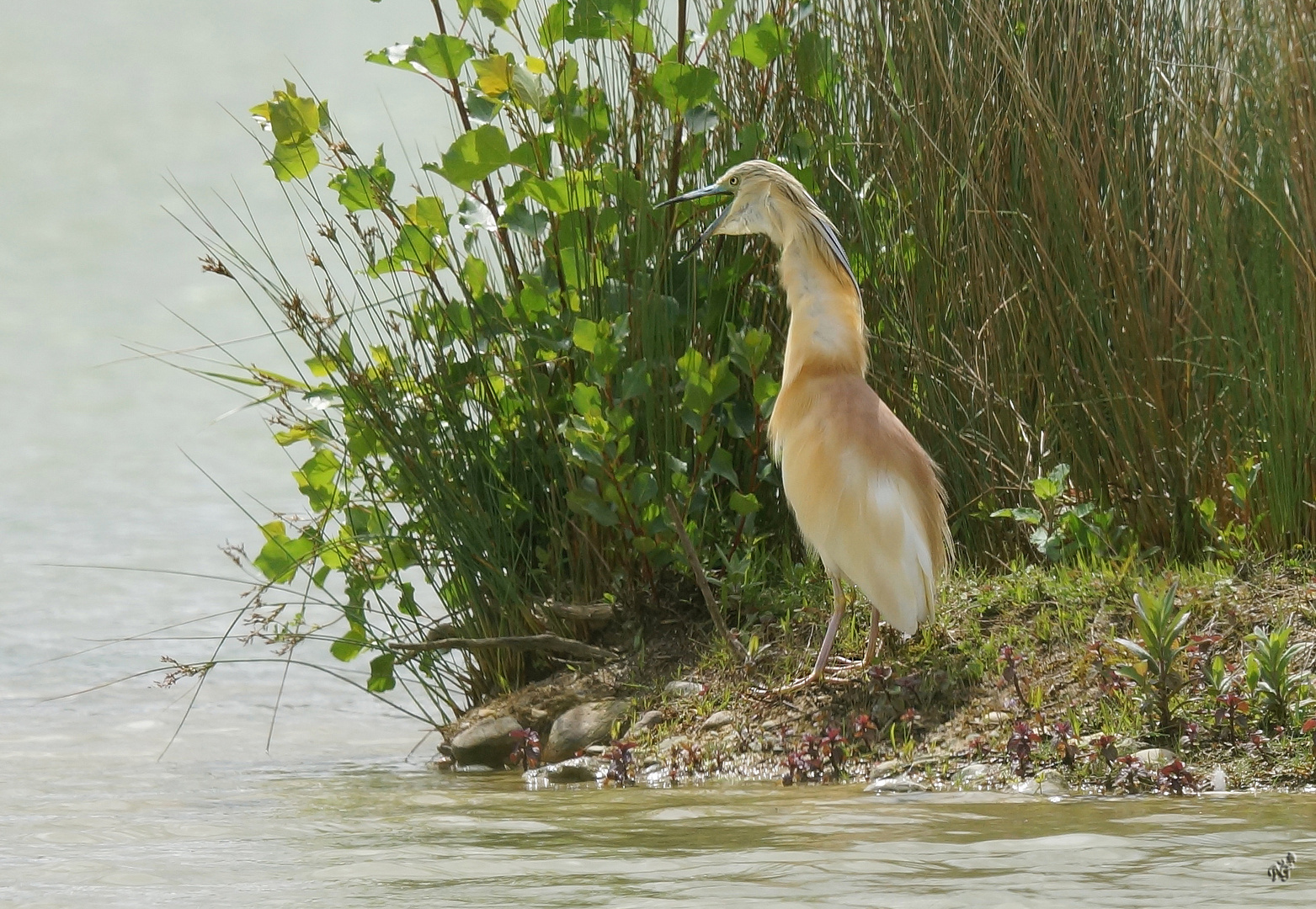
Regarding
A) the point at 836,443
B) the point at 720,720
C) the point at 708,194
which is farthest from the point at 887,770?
the point at 708,194

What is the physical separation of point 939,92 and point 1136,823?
2582mm

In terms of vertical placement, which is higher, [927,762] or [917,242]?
[917,242]

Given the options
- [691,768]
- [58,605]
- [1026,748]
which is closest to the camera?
[1026,748]

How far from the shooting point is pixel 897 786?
3584mm

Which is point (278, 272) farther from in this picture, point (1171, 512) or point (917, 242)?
point (1171, 512)

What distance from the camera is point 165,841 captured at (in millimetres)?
3342

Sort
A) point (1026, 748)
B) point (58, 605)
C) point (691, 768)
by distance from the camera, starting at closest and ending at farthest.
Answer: point (1026, 748) < point (691, 768) < point (58, 605)

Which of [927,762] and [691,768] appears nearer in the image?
[927,762]

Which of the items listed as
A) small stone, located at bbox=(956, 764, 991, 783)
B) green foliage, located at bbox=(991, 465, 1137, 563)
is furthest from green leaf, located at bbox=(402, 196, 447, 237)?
small stone, located at bbox=(956, 764, 991, 783)

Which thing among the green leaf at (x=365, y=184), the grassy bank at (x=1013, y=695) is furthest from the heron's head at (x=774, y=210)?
the grassy bank at (x=1013, y=695)

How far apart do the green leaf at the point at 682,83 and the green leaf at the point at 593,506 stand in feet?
3.75

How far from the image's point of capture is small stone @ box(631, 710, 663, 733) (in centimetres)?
419

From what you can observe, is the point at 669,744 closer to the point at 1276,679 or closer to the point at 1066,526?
the point at 1066,526

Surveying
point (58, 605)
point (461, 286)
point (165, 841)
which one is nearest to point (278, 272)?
point (461, 286)
